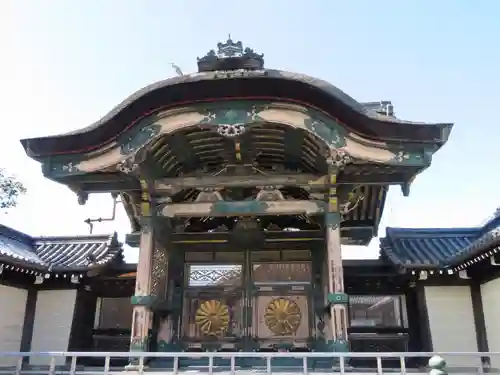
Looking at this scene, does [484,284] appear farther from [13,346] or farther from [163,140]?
[13,346]

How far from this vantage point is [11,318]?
39.0ft

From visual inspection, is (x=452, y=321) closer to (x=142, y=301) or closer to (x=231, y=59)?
(x=142, y=301)

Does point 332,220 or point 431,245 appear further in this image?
point 431,245

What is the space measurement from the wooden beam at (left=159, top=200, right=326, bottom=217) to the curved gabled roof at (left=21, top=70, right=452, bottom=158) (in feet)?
5.89

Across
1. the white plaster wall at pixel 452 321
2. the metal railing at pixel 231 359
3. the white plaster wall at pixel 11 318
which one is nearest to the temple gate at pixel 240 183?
the metal railing at pixel 231 359

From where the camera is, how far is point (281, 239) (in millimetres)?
11914

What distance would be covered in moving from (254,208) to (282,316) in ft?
9.51

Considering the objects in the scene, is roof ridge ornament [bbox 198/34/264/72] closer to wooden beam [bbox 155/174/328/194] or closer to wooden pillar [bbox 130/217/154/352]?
wooden beam [bbox 155/174/328/194]

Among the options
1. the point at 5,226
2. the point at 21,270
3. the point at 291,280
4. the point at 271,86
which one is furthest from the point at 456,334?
the point at 5,226

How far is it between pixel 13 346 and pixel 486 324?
11.0 m

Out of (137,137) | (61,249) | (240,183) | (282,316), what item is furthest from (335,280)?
(61,249)

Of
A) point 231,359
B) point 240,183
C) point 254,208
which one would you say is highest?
point 240,183

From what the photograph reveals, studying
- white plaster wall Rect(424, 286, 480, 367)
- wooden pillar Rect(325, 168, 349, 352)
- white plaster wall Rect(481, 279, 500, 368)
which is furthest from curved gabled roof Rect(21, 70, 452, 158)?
white plaster wall Rect(424, 286, 480, 367)

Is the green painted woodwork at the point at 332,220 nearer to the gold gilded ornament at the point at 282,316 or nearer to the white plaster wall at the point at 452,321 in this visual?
the gold gilded ornament at the point at 282,316
